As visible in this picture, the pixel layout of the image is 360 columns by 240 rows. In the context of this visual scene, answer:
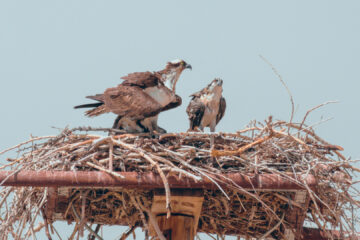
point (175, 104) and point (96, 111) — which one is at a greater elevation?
point (175, 104)

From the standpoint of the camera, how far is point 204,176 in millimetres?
5477

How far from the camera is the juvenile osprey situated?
8.40 meters

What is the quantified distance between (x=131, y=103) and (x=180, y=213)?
74.7 inches

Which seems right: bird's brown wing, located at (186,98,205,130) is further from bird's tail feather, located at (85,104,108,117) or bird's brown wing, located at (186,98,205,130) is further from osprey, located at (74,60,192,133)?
bird's tail feather, located at (85,104,108,117)

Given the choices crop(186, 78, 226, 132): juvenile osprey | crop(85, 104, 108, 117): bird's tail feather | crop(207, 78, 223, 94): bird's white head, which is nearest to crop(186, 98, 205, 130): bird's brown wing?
crop(186, 78, 226, 132): juvenile osprey

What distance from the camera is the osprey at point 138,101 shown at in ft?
24.0

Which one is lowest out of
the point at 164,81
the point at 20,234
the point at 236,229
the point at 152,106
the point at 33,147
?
the point at 20,234

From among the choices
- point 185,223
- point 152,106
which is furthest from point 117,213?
point 152,106

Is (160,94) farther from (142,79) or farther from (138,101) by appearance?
(138,101)

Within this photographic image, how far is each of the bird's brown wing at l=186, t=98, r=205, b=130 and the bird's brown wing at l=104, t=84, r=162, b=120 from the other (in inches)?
43.4

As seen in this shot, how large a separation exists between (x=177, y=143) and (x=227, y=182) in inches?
35.6

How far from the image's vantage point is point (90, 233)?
602cm

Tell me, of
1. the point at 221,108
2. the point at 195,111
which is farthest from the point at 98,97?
the point at 221,108

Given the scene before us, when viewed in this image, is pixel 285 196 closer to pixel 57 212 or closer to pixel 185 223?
pixel 185 223
